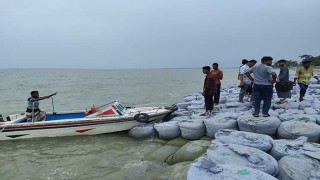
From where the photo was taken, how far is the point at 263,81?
21.8 feet

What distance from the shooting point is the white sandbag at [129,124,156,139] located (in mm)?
8102

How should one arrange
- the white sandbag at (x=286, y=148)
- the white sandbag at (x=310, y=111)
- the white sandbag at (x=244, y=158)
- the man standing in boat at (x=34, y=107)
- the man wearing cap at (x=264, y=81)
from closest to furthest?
the white sandbag at (x=244, y=158) → the white sandbag at (x=286, y=148) → the man wearing cap at (x=264, y=81) → the white sandbag at (x=310, y=111) → the man standing in boat at (x=34, y=107)

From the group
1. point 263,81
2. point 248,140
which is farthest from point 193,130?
point 248,140

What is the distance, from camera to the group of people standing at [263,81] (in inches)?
262

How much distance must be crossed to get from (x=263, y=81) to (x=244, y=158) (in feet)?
10.2

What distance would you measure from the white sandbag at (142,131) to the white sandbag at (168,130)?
0.39 m

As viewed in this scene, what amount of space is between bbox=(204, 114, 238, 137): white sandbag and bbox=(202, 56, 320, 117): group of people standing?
0.55 m

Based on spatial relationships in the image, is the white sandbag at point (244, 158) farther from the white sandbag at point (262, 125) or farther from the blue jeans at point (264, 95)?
the blue jeans at point (264, 95)

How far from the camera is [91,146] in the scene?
7961 mm

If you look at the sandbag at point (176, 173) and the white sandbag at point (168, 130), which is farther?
the white sandbag at point (168, 130)

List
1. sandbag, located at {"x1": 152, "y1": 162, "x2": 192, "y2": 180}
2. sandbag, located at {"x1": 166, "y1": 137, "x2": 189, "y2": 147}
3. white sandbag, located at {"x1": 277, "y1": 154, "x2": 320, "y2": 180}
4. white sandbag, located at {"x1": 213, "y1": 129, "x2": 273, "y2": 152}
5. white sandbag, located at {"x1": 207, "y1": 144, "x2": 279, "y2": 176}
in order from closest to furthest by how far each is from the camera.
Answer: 1. white sandbag, located at {"x1": 277, "y1": 154, "x2": 320, "y2": 180}
2. white sandbag, located at {"x1": 207, "y1": 144, "x2": 279, "y2": 176}
3. sandbag, located at {"x1": 152, "y1": 162, "x2": 192, "y2": 180}
4. white sandbag, located at {"x1": 213, "y1": 129, "x2": 273, "y2": 152}
5. sandbag, located at {"x1": 166, "y1": 137, "x2": 189, "y2": 147}

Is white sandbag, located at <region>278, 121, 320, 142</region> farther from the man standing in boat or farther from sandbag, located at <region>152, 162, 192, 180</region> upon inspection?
the man standing in boat

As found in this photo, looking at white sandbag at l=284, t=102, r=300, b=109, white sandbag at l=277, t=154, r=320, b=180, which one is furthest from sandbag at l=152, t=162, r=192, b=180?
white sandbag at l=284, t=102, r=300, b=109

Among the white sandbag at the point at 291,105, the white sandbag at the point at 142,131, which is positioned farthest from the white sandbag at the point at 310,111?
the white sandbag at the point at 142,131
